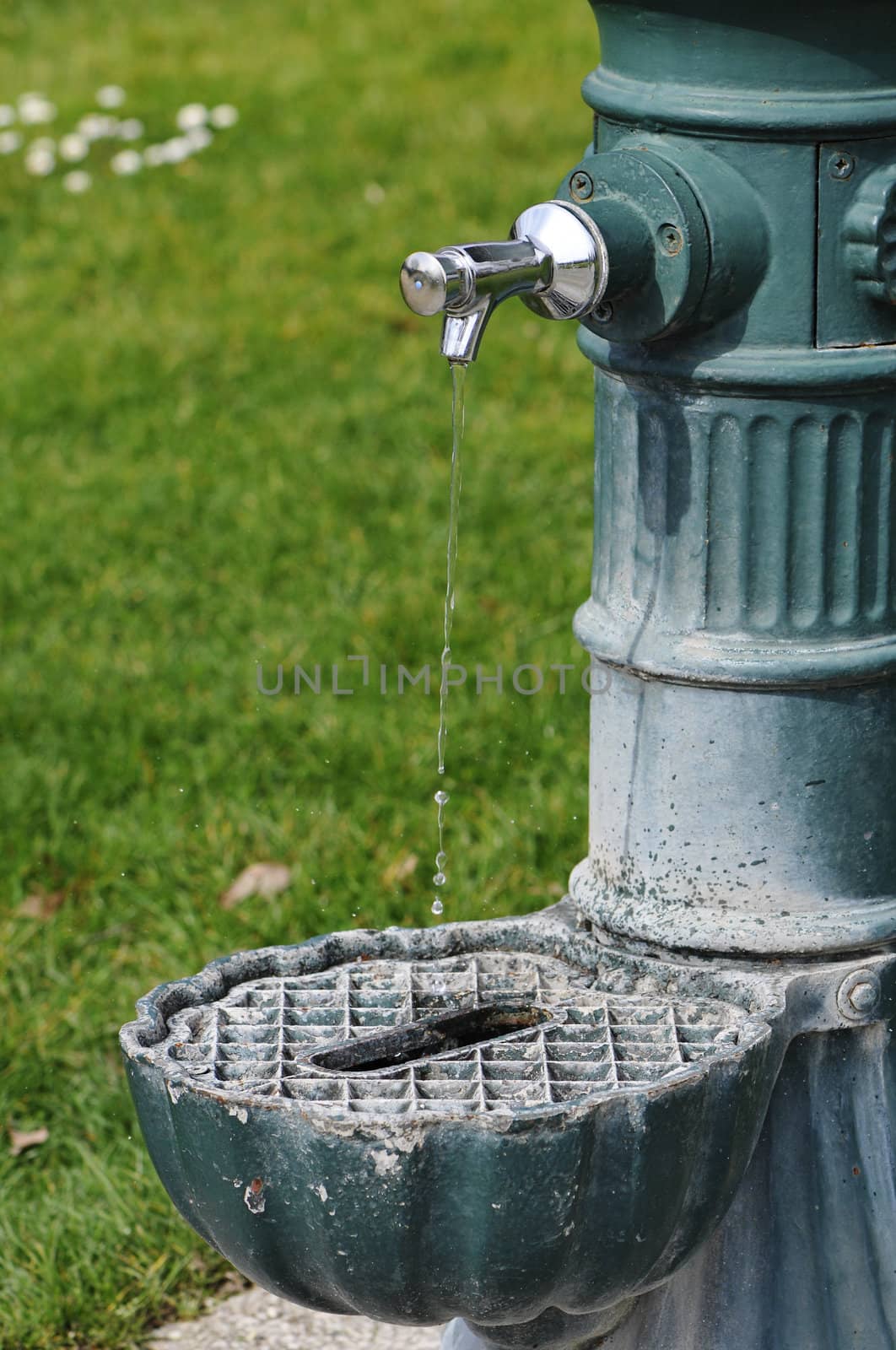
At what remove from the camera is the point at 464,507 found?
4066mm

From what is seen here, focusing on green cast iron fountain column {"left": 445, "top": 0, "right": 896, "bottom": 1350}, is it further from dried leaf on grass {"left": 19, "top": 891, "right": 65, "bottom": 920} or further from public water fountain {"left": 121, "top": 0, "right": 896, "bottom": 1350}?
dried leaf on grass {"left": 19, "top": 891, "right": 65, "bottom": 920}

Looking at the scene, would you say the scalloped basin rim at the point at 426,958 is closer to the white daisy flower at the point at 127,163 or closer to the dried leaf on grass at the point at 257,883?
the dried leaf on grass at the point at 257,883

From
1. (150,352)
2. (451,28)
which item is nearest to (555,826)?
(150,352)

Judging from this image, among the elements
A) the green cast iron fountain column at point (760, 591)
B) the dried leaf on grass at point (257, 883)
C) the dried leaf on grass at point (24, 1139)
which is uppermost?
the green cast iron fountain column at point (760, 591)

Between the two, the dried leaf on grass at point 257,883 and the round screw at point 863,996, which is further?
the dried leaf on grass at point 257,883

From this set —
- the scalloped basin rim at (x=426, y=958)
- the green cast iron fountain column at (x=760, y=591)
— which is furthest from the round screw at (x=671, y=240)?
the scalloped basin rim at (x=426, y=958)

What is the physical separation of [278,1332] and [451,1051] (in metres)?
0.75

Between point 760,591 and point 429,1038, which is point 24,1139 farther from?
point 760,591

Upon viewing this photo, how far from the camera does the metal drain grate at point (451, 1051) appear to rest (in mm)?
1630

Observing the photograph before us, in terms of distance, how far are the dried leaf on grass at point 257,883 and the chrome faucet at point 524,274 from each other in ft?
4.78

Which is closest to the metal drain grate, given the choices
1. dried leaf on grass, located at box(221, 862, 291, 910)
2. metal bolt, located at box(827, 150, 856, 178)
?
metal bolt, located at box(827, 150, 856, 178)

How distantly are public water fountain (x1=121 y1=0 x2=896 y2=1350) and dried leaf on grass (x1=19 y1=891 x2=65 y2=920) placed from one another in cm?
115

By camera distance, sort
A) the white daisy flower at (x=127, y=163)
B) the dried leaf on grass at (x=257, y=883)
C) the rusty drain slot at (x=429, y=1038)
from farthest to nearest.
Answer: the white daisy flower at (x=127, y=163) → the dried leaf on grass at (x=257, y=883) → the rusty drain slot at (x=429, y=1038)

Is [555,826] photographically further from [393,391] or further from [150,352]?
[150,352]
